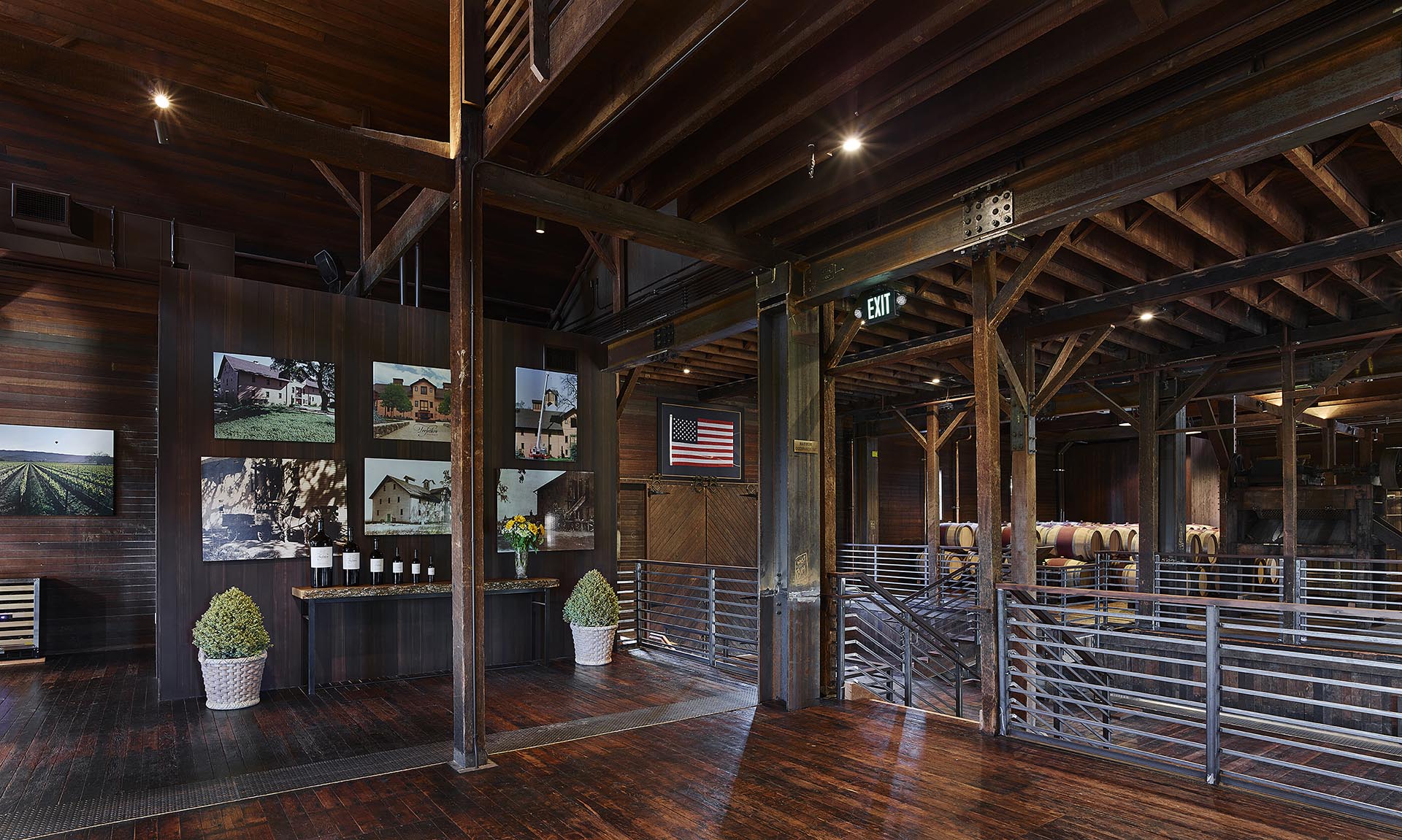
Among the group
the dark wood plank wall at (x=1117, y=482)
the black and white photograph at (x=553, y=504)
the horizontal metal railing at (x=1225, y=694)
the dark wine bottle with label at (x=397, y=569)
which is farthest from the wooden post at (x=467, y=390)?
the dark wood plank wall at (x=1117, y=482)

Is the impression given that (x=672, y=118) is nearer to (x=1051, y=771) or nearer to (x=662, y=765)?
(x=662, y=765)

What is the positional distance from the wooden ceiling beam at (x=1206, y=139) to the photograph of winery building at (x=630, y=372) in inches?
0.8

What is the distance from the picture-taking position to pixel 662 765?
4.74 meters

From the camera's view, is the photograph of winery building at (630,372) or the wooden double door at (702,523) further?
the wooden double door at (702,523)

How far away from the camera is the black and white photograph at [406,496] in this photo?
727 centimetres

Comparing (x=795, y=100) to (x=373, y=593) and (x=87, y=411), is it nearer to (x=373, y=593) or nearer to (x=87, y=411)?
(x=373, y=593)

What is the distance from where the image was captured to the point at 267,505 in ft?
22.0

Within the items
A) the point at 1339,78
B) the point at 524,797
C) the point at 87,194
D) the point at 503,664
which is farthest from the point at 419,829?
the point at 87,194

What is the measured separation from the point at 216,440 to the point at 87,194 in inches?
158

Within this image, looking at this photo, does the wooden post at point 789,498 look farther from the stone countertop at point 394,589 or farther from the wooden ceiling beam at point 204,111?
the wooden ceiling beam at point 204,111

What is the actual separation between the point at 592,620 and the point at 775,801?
12.8 feet

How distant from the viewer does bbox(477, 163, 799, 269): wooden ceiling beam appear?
509 centimetres

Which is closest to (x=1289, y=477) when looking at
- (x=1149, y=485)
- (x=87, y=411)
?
(x=1149, y=485)

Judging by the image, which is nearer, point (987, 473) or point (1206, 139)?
point (1206, 139)
